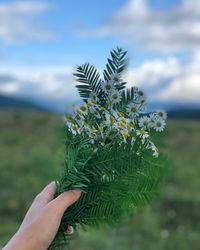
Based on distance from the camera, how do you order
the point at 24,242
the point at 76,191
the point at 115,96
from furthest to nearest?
the point at 115,96
the point at 76,191
the point at 24,242

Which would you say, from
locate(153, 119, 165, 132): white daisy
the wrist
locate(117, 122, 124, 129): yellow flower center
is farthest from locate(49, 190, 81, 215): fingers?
locate(153, 119, 165, 132): white daisy

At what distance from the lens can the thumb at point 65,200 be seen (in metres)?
0.89

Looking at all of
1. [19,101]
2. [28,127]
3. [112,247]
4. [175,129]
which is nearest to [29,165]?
[112,247]

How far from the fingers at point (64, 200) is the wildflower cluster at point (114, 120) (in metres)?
0.16

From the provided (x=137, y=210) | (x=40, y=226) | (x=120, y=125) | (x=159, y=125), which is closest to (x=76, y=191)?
(x=40, y=226)

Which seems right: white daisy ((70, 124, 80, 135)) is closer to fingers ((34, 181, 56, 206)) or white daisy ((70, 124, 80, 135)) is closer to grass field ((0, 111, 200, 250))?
fingers ((34, 181, 56, 206))

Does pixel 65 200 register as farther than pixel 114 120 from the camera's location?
No

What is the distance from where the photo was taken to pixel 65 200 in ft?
2.99

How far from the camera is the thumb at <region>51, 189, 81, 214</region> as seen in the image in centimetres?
89

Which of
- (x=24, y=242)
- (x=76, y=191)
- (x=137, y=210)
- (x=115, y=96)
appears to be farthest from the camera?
(x=137, y=210)

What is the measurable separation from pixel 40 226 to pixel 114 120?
0.41m

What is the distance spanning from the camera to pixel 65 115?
1.09 meters

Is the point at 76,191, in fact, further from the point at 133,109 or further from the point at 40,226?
the point at 133,109

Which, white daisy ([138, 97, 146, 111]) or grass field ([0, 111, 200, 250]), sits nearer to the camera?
white daisy ([138, 97, 146, 111])
